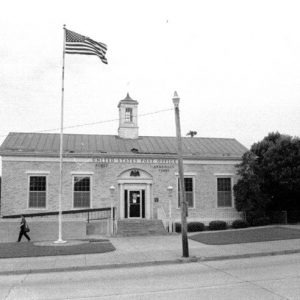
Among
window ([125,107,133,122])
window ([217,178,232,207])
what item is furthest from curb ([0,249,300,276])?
window ([125,107,133,122])

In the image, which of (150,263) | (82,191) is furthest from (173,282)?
(82,191)

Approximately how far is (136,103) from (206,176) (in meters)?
7.86

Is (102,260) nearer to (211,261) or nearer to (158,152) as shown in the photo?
(211,261)

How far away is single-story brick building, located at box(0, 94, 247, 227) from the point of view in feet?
93.7

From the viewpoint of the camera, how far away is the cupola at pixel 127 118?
33281 millimetres

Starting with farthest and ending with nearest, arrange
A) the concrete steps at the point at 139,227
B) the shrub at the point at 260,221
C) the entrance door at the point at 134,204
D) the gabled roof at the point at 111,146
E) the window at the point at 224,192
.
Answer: the window at the point at 224,192
the shrub at the point at 260,221
the entrance door at the point at 134,204
the gabled roof at the point at 111,146
the concrete steps at the point at 139,227

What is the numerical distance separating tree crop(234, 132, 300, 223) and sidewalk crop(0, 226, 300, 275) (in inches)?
398

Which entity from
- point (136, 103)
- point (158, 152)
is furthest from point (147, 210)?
point (136, 103)

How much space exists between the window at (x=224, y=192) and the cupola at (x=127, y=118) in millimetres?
7452

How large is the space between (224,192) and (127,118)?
926cm

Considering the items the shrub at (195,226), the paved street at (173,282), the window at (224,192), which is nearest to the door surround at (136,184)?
the shrub at (195,226)

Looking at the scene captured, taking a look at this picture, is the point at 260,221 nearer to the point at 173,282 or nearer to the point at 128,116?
the point at 128,116

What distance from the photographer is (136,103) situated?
3353cm

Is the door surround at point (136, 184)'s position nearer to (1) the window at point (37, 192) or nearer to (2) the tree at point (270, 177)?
(1) the window at point (37, 192)
